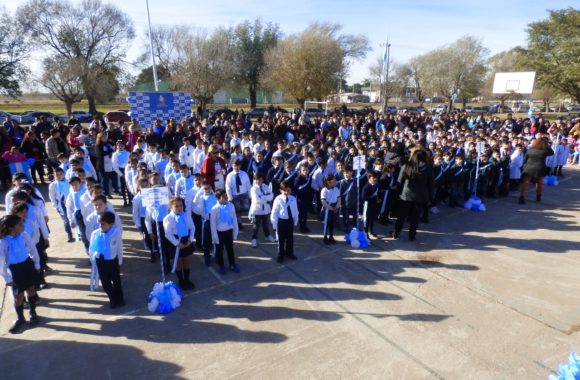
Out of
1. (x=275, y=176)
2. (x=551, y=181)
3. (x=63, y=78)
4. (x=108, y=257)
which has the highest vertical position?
(x=63, y=78)

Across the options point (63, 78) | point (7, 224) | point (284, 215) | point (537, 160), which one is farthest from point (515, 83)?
point (63, 78)

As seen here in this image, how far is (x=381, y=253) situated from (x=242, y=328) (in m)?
3.42

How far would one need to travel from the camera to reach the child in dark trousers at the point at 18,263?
4.63 meters

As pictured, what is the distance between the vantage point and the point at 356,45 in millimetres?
37844

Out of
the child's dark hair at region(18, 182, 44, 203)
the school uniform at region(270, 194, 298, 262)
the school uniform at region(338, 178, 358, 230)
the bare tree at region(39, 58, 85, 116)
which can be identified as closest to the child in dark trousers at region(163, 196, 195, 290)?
the school uniform at region(270, 194, 298, 262)

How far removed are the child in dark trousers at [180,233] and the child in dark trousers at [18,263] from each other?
1802 mm

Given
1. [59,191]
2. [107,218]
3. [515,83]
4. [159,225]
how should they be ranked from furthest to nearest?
[515,83]
[59,191]
[159,225]
[107,218]

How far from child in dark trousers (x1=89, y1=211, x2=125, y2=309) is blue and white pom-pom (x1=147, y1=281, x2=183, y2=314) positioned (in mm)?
578

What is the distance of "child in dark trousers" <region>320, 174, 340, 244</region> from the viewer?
24.4 feet

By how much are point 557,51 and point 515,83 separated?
32.0 ft

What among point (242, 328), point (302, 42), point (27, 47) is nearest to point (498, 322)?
point (242, 328)

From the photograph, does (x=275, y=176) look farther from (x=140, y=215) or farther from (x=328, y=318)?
(x=328, y=318)

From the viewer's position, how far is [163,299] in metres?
5.15

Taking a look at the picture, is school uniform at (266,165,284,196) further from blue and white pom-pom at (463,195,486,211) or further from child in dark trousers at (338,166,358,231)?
blue and white pom-pom at (463,195,486,211)
